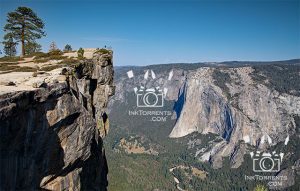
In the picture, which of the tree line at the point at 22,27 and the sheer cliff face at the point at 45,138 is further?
the tree line at the point at 22,27

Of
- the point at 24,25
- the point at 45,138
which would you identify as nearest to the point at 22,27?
the point at 24,25

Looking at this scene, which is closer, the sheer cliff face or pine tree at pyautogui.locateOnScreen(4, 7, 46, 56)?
the sheer cliff face

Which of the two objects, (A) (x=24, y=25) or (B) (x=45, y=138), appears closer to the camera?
(B) (x=45, y=138)

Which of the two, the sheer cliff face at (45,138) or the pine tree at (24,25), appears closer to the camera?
the sheer cliff face at (45,138)

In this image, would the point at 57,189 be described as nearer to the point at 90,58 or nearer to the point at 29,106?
the point at 29,106

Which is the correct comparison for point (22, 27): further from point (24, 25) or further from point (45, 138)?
point (45, 138)

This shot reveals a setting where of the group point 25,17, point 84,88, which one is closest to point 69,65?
point 84,88

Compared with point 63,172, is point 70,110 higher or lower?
higher

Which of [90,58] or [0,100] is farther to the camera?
[90,58]
